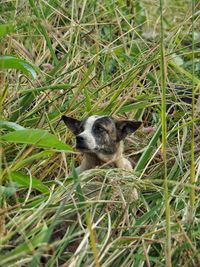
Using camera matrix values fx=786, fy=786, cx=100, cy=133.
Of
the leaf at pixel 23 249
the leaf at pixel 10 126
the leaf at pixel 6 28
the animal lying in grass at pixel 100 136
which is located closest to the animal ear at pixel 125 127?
the animal lying in grass at pixel 100 136

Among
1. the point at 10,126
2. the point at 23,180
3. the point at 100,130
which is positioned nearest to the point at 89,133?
the point at 100,130

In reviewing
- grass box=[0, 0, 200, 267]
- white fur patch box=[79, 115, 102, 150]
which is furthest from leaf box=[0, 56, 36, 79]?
white fur patch box=[79, 115, 102, 150]

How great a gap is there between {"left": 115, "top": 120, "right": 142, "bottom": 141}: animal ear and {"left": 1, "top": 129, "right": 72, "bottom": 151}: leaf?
2.13 ft

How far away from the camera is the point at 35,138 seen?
281cm

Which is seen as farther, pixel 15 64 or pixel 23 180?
pixel 15 64

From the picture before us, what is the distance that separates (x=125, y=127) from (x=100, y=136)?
116 millimetres

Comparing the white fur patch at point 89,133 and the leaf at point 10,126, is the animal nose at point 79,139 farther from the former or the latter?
the leaf at point 10,126

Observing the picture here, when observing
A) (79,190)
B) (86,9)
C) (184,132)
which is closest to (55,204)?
(79,190)

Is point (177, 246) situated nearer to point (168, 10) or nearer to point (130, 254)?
point (130, 254)

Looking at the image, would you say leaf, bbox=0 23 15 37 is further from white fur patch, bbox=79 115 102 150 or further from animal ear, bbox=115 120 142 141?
animal ear, bbox=115 120 142 141

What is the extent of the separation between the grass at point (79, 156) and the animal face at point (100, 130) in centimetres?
12

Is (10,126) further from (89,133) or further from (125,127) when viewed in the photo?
(125,127)

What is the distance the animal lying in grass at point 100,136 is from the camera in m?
3.37

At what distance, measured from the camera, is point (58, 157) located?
11.2ft
